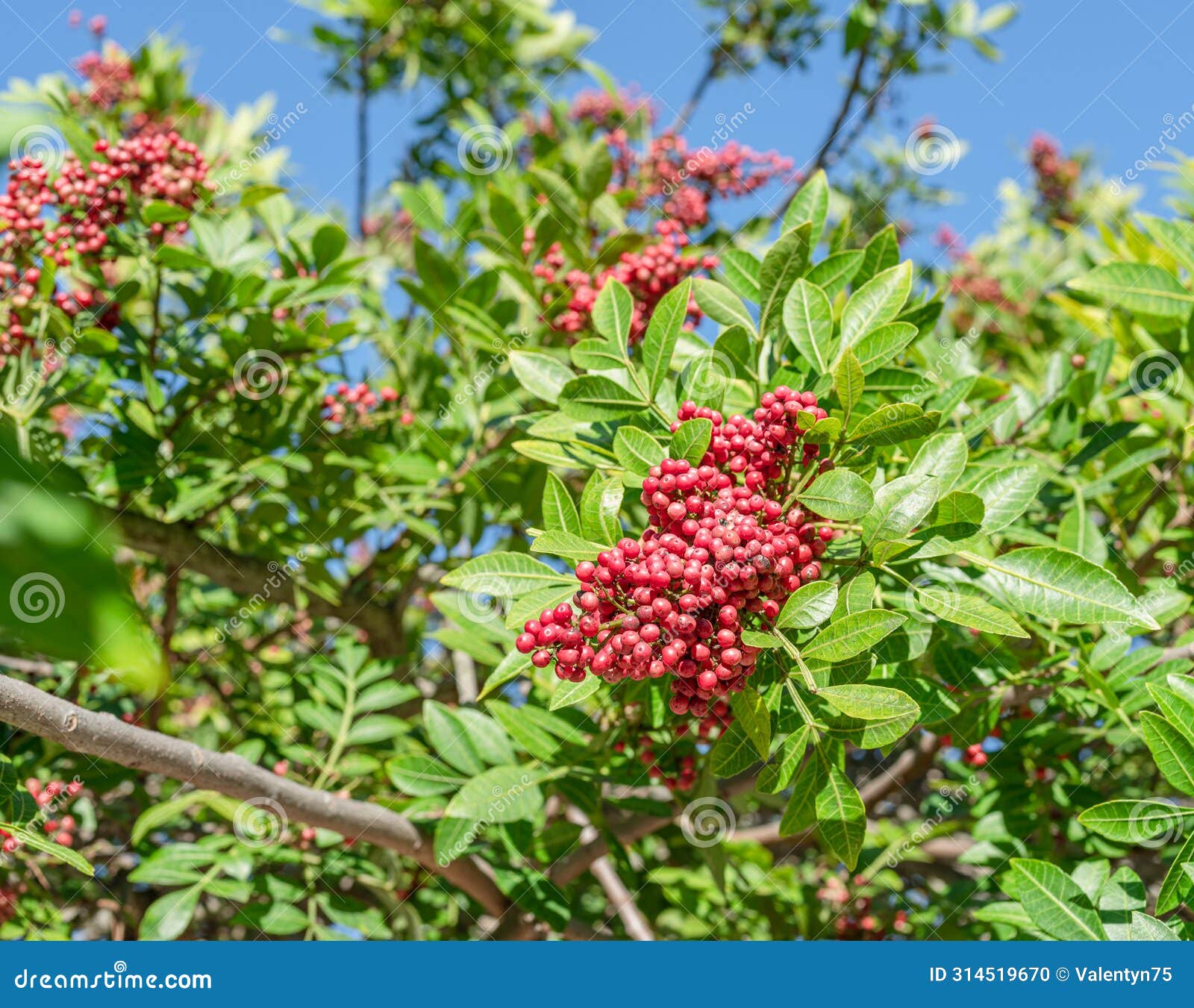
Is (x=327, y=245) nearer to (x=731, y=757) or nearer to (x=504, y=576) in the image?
(x=504, y=576)

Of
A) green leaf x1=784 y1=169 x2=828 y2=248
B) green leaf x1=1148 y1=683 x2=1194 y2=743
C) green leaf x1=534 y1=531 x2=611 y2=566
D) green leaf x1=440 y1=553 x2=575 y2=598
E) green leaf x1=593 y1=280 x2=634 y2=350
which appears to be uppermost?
green leaf x1=784 y1=169 x2=828 y2=248

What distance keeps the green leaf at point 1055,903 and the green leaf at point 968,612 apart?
52cm

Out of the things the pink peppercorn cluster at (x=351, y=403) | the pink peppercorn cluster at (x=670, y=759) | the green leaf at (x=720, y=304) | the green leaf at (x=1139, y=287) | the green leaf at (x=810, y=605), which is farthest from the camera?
the pink peppercorn cluster at (x=351, y=403)

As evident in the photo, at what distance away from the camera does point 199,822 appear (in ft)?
9.87

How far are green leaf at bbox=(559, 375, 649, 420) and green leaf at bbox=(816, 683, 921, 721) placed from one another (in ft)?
2.12

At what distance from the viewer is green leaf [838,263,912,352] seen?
1669 millimetres

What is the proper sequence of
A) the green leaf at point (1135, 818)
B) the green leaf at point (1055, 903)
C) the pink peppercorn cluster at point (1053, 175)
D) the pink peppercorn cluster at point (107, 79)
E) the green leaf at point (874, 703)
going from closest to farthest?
the green leaf at point (874, 703)
the green leaf at point (1135, 818)
the green leaf at point (1055, 903)
the pink peppercorn cluster at point (107, 79)
the pink peppercorn cluster at point (1053, 175)

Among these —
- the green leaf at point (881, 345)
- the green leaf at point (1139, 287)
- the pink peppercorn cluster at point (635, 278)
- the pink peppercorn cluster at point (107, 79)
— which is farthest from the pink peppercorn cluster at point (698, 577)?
the pink peppercorn cluster at point (107, 79)

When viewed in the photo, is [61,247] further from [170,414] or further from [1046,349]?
[1046,349]

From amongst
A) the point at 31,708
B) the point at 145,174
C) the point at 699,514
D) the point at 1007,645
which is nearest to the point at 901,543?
the point at 699,514

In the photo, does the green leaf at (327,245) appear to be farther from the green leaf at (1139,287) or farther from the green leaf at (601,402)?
the green leaf at (1139,287)

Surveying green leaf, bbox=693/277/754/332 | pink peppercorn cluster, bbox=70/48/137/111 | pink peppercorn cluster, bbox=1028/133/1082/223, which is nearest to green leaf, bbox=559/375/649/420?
green leaf, bbox=693/277/754/332

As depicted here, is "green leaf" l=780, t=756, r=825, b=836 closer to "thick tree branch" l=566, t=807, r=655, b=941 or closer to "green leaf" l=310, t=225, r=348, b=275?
"thick tree branch" l=566, t=807, r=655, b=941

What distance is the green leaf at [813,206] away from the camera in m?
1.93
